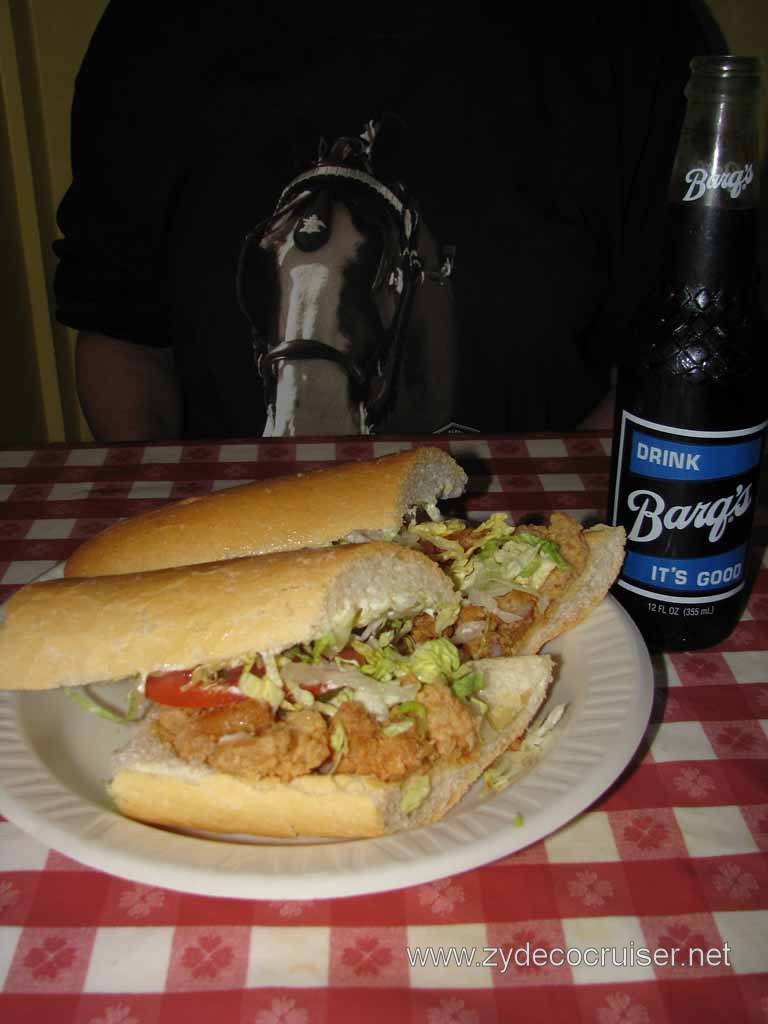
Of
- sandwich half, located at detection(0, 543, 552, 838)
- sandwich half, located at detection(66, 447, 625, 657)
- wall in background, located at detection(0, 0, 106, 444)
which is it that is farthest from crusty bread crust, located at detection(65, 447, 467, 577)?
wall in background, located at detection(0, 0, 106, 444)

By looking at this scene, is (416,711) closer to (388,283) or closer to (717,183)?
(717,183)

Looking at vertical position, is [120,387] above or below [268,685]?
below

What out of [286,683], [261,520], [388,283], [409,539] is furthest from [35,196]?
[286,683]

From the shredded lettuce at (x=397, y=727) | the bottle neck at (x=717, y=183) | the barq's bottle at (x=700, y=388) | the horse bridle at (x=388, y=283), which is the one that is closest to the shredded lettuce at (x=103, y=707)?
the shredded lettuce at (x=397, y=727)

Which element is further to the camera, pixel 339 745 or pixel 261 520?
pixel 261 520

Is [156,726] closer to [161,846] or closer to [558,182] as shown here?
[161,846]

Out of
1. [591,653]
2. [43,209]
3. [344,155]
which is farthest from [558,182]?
[43,209]

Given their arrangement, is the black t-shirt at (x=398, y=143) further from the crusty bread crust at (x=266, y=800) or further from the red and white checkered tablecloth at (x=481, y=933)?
the crusty bread crust at (x=266, y=800)

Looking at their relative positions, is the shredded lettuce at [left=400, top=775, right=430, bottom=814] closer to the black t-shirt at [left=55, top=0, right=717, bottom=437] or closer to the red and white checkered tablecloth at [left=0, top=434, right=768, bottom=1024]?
the red and white checkered tablecloth at [left=0, top=434, right=768, bottom=1024]
